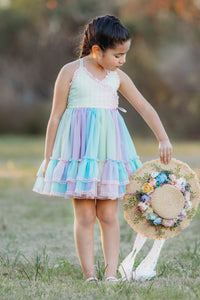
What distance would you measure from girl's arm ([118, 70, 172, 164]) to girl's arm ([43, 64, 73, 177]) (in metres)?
0.31

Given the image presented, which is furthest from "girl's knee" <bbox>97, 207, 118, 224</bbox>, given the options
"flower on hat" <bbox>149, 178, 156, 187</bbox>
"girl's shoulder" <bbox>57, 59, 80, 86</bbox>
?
"girl's shoulder" <bbox>57, 59, 80, 86</bbox>

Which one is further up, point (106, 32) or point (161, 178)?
point (106, 32)

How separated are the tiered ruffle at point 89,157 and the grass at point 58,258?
1.58ft

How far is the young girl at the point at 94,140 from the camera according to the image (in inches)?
108

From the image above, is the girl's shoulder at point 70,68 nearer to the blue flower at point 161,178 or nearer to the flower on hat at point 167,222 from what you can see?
the blue flower at point 161,178

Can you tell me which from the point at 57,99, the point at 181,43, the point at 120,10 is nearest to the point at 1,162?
the point at 57,99

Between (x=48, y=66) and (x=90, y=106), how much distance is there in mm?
21744

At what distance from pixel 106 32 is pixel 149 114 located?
0.53 m

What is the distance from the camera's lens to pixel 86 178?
271 centimetres

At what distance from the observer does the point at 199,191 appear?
9.73ft

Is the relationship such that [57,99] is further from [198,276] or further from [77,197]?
[198,276]

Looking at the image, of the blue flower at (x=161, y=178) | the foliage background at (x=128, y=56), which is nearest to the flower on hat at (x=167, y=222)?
the blue flower at (x=161, y=178)

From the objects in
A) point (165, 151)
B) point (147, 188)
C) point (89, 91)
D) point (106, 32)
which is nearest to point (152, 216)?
point (147, 188)

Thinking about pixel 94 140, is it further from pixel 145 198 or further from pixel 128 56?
pixel 128 56
